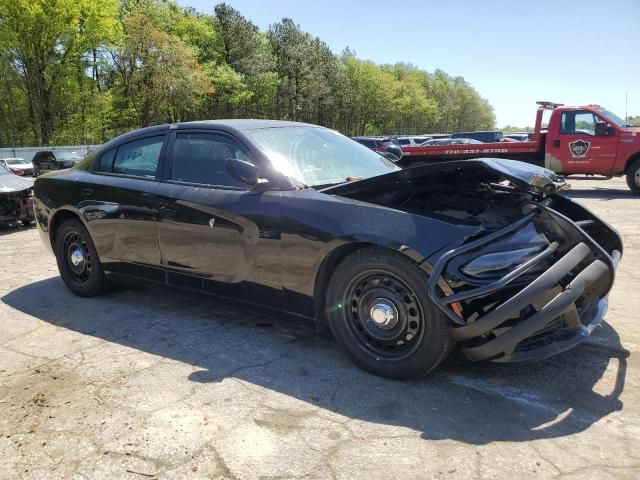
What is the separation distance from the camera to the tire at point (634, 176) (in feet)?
38.9

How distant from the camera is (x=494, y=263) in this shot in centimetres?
265

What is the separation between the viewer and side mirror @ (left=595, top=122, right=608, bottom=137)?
12188 mm

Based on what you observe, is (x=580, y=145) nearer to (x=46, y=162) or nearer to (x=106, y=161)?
(x=106, y=161)

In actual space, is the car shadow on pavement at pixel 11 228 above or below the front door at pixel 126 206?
below

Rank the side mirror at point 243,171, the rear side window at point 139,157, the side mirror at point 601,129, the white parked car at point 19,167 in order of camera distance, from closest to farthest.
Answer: the side mirror at point 243,171, the rear side window at point 139,157, the side mirror at point 601,129, the white parked car at point 19,167

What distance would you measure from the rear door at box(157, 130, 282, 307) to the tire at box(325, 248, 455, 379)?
1.65ft

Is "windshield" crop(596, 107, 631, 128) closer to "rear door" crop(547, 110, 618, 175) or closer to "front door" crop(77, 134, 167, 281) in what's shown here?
"rear door" crop(547, 110, 618, 175)

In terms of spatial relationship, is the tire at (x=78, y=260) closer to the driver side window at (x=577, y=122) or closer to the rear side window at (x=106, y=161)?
the rear side window at (x=106, y=161)

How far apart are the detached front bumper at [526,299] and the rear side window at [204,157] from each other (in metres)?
1.70

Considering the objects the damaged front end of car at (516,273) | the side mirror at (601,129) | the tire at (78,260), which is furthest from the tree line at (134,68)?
the damaged front end of car at (516,273)

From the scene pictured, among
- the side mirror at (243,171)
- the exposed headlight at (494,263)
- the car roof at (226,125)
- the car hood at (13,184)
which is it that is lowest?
the exposed headlight at (494,263)

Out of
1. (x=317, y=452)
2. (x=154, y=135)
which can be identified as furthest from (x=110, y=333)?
(x=317, y=452)

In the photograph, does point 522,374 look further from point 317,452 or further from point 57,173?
point 57,173

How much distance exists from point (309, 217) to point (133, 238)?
1.82m
